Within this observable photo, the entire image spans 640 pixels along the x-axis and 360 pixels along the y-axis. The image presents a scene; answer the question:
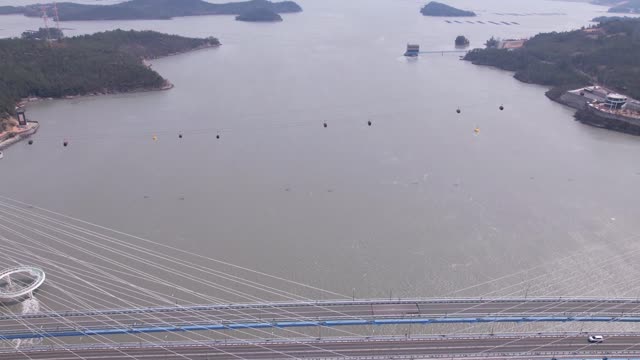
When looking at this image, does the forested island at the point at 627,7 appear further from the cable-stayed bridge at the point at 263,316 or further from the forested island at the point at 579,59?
the cable-stayed bridge at the point at 263,316

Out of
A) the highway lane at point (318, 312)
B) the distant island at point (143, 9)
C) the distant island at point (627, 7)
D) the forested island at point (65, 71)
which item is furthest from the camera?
the distant island at point (627, 7)

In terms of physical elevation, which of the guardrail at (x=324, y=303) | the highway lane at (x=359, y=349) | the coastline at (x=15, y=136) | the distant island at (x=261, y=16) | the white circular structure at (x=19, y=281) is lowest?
the highway lane at (x=359, y=349)

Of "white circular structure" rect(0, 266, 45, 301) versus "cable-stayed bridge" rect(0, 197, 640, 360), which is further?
"white circular structure" rect(0, 266, 45, 301)

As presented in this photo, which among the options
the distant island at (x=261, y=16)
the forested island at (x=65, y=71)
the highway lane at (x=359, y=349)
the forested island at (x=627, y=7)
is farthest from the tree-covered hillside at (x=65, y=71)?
the forested island at (x=627, y=7)

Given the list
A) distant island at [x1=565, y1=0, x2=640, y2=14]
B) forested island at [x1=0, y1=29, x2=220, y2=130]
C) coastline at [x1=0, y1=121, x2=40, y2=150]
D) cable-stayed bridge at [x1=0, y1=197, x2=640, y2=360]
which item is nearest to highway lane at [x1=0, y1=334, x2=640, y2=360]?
cable-stayed bridge at [x1=0, y1=197, x2=640, y2=360]

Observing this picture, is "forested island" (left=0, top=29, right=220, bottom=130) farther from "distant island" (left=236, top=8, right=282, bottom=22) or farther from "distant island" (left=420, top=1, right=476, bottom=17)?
"distant island" (left=420, top=1, right=476, bottom=17)

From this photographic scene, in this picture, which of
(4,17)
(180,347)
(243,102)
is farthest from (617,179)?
(4,17)

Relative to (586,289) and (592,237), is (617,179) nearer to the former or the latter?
(592,237)
